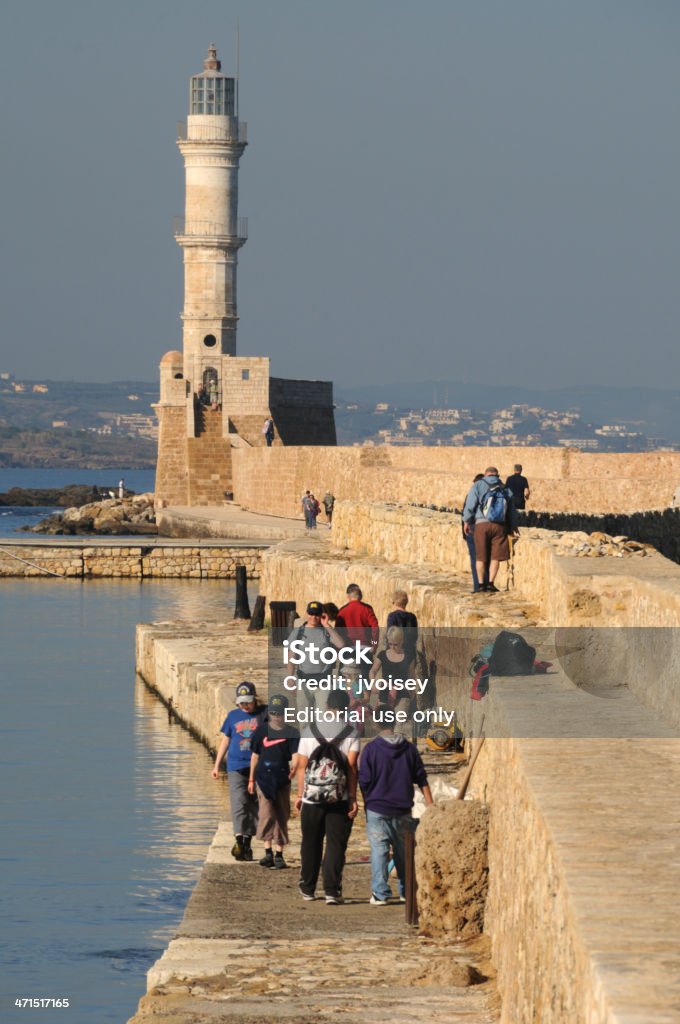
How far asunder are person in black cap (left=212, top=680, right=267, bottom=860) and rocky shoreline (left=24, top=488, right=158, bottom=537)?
45084 millimetres

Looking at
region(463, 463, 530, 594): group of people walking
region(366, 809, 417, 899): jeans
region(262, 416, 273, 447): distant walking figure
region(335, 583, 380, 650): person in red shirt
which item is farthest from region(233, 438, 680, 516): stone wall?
region(366, 809, 417, 899): jeans

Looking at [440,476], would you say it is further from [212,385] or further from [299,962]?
[212,385]

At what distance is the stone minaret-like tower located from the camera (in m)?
54.2

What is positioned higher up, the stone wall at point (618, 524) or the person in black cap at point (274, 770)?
the stone wall at point (618, 524)

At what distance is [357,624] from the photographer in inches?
449

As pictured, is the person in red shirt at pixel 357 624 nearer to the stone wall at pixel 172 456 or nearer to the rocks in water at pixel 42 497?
the stone wall at pixel 172 456

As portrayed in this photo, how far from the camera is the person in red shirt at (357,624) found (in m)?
11.4

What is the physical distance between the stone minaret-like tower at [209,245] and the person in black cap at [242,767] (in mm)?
44235

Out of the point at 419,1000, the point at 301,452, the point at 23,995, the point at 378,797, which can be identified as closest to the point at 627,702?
the point at 378,797

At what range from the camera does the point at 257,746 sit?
9.44 metres

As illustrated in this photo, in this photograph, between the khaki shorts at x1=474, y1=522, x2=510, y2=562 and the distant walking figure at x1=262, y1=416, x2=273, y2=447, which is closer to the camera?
the khaki shorts at x1=474, y1=522, x2=510, y2=562

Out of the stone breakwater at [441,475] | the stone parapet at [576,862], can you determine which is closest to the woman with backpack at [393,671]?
the stone parapet at [576,862]

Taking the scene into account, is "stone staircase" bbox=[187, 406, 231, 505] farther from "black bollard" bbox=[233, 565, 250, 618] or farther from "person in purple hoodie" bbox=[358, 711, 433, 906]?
"person in purple hoodie" bbox=[358, 711, 433, 906]

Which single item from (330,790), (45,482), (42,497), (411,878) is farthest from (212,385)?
(45,482)
